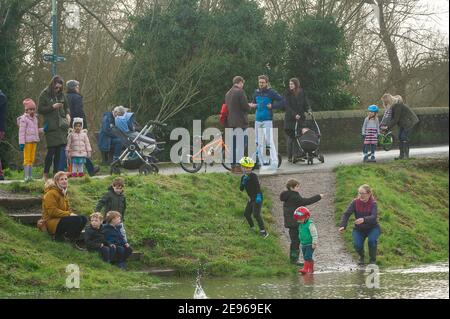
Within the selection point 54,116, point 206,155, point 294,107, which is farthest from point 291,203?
point 294,107

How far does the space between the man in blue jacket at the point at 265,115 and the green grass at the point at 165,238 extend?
1909 mm

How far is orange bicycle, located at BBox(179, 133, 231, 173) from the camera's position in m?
25.8

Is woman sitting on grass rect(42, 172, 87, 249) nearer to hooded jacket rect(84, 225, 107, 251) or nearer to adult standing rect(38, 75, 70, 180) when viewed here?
hooded jacket rect(84, 225, 107, 251)

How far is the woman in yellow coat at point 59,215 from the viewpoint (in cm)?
1883

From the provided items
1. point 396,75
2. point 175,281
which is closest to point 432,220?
point 175,281

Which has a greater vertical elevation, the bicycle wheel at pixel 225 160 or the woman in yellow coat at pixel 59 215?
the bicycle wheel at pixel 225 160

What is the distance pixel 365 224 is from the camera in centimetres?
2002

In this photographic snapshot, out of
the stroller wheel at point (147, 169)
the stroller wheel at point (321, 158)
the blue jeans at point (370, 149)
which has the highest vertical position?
the blue jeans at point (370, 149)

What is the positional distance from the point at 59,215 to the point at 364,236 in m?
4.84

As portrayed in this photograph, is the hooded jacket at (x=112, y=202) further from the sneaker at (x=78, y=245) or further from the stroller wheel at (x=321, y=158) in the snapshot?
the stroller wheel at (x=321, y=158)

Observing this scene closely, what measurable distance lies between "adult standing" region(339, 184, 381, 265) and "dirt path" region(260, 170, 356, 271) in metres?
0.34

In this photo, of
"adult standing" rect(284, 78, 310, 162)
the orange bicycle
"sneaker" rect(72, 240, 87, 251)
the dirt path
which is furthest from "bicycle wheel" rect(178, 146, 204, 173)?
"sneaker" rect(72, 240, 87, 251)

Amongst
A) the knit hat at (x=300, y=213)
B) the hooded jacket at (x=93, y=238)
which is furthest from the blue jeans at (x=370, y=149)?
the hooded jacket at (x=93, y=238)

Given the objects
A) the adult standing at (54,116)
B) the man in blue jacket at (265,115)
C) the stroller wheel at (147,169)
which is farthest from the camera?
the man in blue jacket at (265,115)
